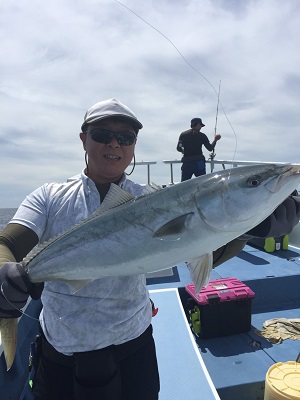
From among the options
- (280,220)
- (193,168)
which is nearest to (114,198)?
(280,220)

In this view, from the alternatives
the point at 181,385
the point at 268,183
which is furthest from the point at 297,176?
the point at 181,385

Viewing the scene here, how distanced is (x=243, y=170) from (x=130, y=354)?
153 centimetres

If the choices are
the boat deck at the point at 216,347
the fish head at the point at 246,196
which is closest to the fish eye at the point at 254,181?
the fish head at the point at 246,196

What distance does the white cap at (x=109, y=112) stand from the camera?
2289 millimetres

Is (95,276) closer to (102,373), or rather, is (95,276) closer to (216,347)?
(102,373)

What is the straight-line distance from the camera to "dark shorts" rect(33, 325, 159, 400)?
84.0 inches

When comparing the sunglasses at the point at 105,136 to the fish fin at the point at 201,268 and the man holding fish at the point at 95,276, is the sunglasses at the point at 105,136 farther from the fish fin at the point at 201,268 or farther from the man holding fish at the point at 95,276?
the fish fin at the point at 201,268

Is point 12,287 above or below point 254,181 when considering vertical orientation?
below

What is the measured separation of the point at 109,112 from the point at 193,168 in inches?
316

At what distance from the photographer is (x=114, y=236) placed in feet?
6.37

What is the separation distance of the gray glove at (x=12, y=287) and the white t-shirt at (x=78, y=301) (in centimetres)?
26

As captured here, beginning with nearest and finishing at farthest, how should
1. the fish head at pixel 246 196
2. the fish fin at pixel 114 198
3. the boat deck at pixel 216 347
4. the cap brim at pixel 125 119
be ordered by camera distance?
1. the fish head at pixel 246 196
2. the fish fin at pixel 114 198
3. the cap brim at pixel 125 119
4. the boat deck at pixel 216 347

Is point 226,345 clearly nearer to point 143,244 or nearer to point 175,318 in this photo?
point 175,318

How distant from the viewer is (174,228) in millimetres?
1847
